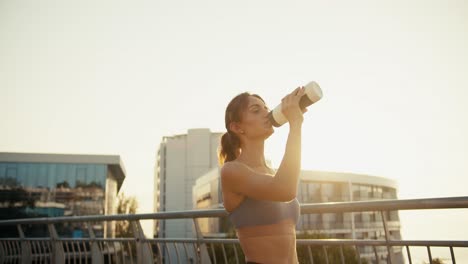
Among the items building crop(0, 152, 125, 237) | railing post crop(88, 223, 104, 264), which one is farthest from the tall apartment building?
railing post crop(88, 223, 104, 264)

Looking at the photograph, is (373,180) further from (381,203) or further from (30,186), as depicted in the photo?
(381,203)

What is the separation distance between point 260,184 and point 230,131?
52 centimetres

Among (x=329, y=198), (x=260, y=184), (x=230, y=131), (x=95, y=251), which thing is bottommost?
(x=95, y=251)

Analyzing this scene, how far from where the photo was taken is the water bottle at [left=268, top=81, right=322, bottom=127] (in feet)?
6.48

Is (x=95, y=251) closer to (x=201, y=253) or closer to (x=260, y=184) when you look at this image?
(x=201, y=253)

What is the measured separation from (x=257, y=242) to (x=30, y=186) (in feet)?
151

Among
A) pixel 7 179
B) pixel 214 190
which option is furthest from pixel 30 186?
pixel 214 190

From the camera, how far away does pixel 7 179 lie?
136 ft

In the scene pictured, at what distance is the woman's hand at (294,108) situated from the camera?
2.02 meters

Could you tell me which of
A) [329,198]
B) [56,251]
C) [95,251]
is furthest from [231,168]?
[329,198]

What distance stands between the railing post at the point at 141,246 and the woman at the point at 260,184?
3.20 m

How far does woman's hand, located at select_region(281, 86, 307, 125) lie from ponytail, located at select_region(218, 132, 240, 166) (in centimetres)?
50

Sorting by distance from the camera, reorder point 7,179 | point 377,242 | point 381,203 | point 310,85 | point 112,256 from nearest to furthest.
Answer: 1. point 310,85
2. point 381,203
3. point 377,242
4. point 112,256
5. point 7,179

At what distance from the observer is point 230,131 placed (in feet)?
7.99
